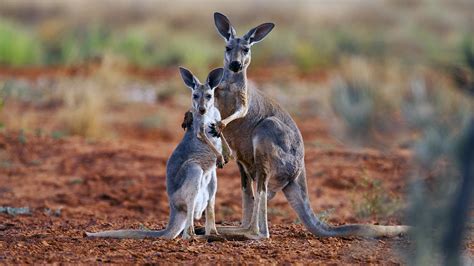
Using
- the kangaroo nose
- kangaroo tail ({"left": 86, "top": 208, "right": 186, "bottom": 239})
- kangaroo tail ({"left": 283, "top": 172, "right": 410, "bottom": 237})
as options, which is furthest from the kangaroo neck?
kangaroo tail ({"left": 86, "top": 208, "right": 186, "bottom": 239})

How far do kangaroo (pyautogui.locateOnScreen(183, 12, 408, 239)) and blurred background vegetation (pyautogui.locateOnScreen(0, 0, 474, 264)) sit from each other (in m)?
1.03

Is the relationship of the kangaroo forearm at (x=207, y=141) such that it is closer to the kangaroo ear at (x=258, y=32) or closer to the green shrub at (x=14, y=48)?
the kangaroo ear at (x=258, y=32)

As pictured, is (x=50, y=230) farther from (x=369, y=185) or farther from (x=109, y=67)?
(x=109, y=67)

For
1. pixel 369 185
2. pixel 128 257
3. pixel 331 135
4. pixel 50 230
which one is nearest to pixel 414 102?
pixel 331 135

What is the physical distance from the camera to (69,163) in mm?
13141

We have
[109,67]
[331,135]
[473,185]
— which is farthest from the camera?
[109,67]

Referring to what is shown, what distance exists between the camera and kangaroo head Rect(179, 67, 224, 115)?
311 inches

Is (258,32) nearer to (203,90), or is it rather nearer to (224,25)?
(224,25)

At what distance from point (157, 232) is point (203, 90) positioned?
51.2 inches

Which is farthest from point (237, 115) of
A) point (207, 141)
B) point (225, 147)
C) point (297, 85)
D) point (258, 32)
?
point (297, 85)

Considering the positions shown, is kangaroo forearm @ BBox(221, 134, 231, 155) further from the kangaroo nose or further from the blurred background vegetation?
the blurred background vegetation

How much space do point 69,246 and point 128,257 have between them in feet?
2.29

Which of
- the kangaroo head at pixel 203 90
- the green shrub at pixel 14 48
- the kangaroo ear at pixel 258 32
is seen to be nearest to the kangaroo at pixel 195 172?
the kangaroo head at pixel 203 90

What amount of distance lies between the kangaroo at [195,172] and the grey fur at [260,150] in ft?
0.60
